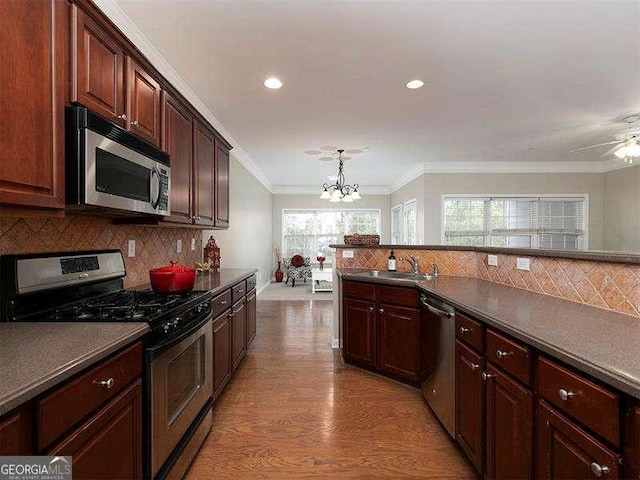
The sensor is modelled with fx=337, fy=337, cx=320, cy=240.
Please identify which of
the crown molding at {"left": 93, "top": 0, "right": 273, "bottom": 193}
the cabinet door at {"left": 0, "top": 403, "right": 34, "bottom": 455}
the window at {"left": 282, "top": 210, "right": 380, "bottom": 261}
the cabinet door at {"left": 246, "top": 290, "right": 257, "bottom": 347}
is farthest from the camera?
the window at {"left": 282, "top": 210, "right": 380, "bottom": 261}

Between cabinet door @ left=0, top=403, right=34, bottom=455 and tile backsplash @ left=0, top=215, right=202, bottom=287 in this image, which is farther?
tile backsplash @ left=0, top=215, right=202, bottom=287

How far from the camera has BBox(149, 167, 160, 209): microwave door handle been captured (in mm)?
1982

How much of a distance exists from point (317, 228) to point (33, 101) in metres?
8.47

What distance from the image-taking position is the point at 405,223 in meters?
8.12

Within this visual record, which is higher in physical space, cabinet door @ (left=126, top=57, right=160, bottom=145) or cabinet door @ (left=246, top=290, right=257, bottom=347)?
cabinet door @ (left=126, top=57, right=160, bottom=145)

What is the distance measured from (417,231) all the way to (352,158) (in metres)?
2.12

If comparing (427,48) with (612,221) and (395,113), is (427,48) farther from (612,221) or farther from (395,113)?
(612,221)

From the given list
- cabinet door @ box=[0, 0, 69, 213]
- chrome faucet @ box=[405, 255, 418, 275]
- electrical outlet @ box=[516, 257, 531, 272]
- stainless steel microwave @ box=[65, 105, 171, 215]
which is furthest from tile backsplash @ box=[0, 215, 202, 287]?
electrical outlet @ box=[516, 257, 531, 272]

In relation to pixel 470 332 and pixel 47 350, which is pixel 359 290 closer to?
pixel 470 332

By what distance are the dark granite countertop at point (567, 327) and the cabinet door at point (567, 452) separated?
0.70 feet

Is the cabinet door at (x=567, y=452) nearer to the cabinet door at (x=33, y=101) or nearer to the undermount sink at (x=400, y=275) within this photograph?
the undermount sink at (x=400, y=275)

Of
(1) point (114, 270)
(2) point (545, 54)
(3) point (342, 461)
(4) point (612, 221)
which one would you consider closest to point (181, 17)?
(1) point (114, 270)

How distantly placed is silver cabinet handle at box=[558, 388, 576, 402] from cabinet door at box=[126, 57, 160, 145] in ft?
7.50

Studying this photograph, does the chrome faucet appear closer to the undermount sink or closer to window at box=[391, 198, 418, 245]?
the undermount sink
